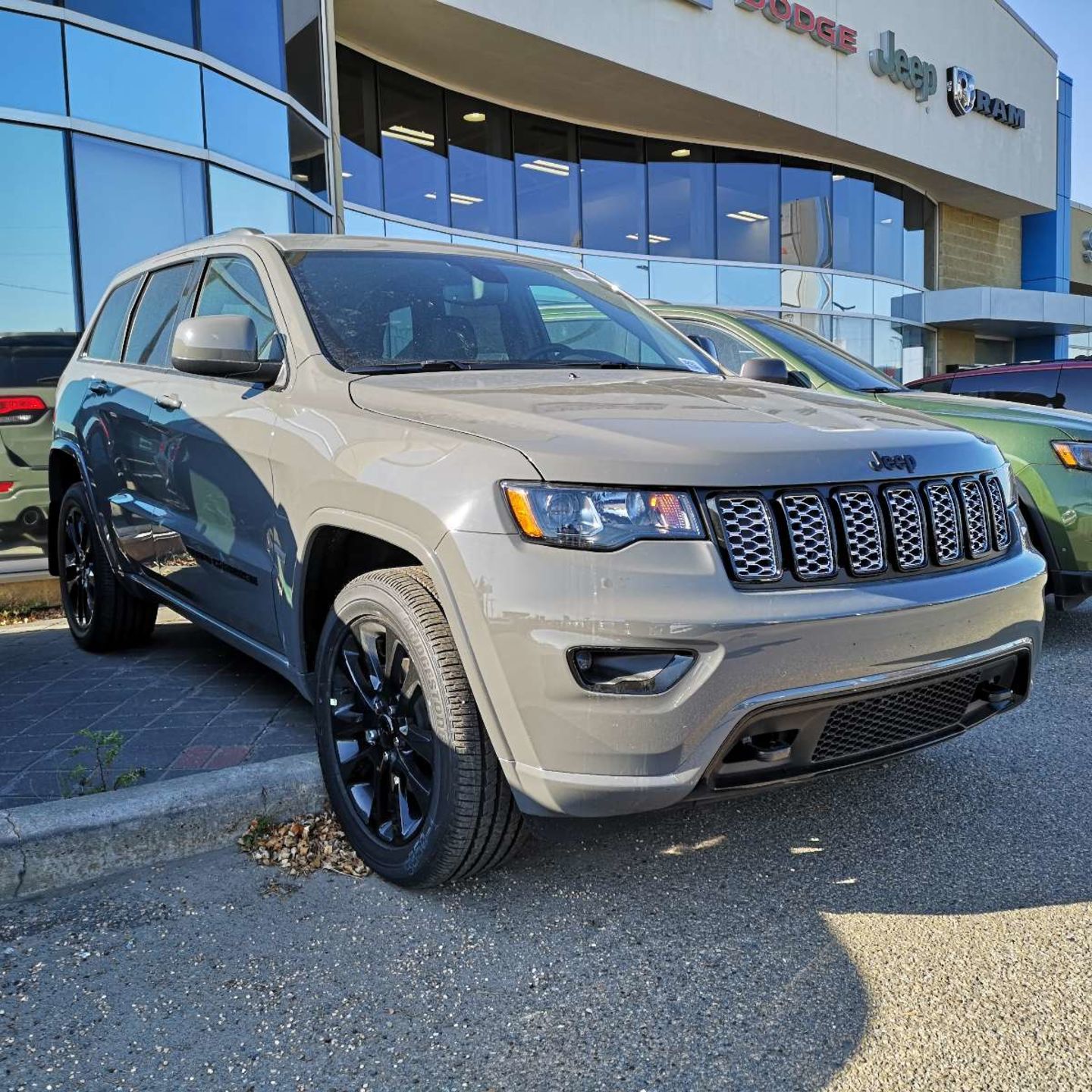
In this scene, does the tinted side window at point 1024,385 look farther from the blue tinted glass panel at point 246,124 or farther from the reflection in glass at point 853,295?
the reflection in glass at point 853,295

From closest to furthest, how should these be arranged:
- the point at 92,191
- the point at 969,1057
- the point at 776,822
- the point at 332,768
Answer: the point at 969,1057, the point at 332,768, the point at 776,822, the point at 92,191

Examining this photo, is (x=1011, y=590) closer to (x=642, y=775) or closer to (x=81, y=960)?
(x=642, y=775)

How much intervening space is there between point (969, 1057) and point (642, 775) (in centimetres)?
84

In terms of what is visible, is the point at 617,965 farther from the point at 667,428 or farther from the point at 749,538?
the point at 667,428

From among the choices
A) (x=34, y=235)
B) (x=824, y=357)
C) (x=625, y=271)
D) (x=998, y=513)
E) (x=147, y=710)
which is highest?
(x=625, y=271)

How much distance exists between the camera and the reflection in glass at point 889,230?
24.8 m

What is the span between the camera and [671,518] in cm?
225

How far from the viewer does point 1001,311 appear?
91.7 feet

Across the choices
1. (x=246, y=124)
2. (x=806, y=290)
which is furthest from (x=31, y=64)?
(x=806, y=290)

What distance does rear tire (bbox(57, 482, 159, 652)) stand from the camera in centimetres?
481

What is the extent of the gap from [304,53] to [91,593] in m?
8.88

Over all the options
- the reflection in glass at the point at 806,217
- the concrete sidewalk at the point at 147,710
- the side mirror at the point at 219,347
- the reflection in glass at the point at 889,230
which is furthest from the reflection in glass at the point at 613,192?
the side mirror at the point at 219,347

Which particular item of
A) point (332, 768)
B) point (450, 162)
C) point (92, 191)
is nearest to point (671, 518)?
point (332, 768)

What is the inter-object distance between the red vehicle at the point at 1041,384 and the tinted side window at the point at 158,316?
560cm
